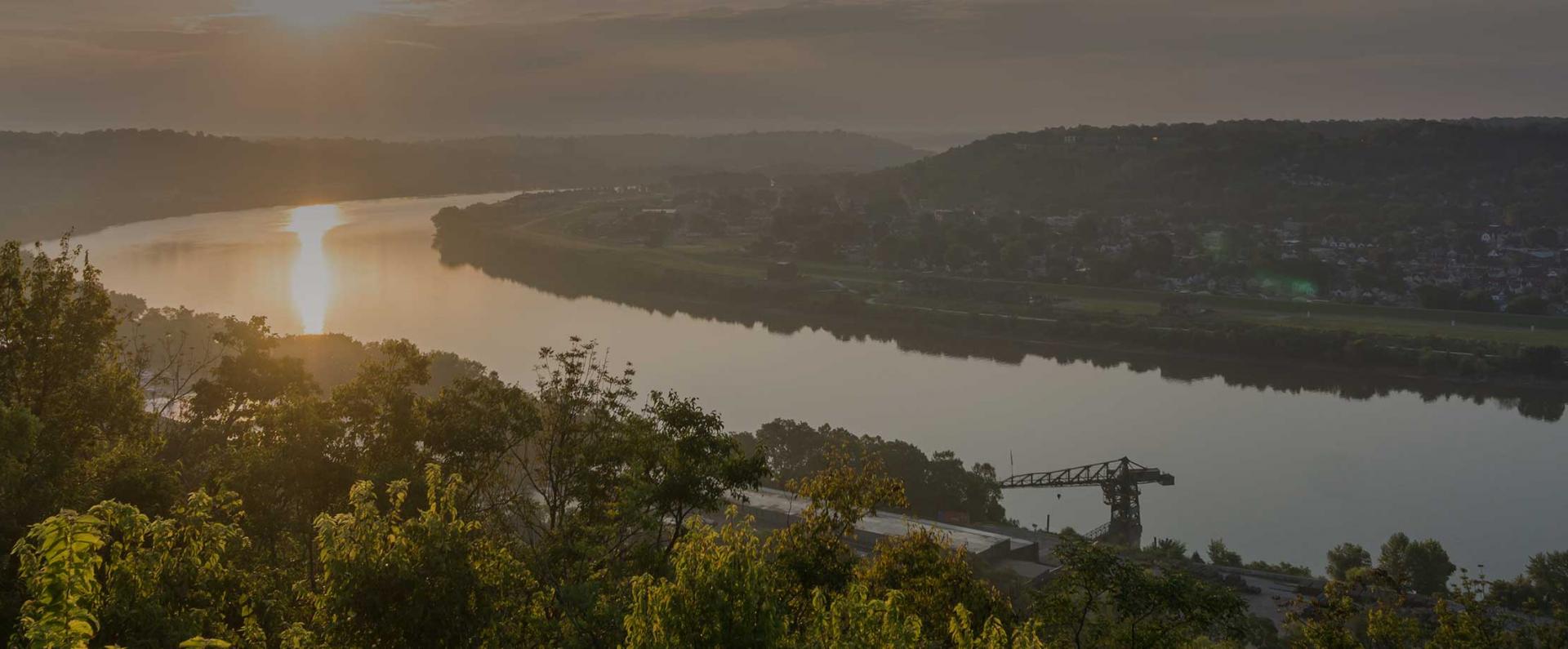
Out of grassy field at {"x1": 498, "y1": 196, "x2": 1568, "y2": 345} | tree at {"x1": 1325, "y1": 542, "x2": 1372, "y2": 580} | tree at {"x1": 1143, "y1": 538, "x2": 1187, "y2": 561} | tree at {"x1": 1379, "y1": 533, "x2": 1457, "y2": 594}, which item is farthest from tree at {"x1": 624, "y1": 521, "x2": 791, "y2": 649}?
grassy field at {"x1": 498, "y1": 196, "x2": 1568, "y2": 345}

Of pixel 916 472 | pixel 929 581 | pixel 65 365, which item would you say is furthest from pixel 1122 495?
pixel 65 365

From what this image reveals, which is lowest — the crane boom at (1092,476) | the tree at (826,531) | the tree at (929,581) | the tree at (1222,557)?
the tree at (1222,557)

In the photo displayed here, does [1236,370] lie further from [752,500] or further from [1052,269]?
[752,500]

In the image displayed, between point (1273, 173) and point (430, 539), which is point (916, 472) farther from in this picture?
point (1273, 173)

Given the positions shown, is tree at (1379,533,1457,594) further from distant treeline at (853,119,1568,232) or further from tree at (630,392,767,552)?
distant treeline at (853,119,1568,232)

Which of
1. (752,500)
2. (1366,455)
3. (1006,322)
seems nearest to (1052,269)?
(1006,322)

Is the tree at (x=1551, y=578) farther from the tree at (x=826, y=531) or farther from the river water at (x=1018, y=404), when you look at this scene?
the tree at (x=826, y=531)

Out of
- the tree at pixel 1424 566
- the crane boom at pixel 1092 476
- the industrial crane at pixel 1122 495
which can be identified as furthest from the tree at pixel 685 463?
the crane boom at pixel 1092 476
